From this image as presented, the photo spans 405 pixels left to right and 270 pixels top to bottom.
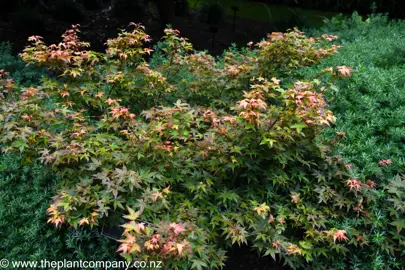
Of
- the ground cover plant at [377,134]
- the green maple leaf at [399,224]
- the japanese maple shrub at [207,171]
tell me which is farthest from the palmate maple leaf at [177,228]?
the green maple leaf at [399,224]

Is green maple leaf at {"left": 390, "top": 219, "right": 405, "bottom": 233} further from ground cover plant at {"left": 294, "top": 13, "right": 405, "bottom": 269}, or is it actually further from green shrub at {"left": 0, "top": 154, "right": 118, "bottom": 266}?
green shrub at {"left": 0, "top": 154, "right": 118, "bottom": 266}

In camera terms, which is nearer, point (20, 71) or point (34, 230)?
point (34, 230)

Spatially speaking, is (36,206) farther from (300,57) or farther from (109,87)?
(300,57)

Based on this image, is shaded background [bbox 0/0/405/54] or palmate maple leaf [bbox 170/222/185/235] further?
shaded background [bbox 0/0/405/54]

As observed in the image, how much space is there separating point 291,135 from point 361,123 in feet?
3.17

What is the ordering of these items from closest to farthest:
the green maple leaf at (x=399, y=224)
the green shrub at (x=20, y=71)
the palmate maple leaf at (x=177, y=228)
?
the palmate maple leaf at (x=177, y=228)
the green maple leaf at (x=399, y=224)
the green shrub at (x=20, y=71)

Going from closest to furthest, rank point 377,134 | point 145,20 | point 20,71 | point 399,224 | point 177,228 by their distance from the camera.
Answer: point 177,228 → point 399,224 → point 377,134 → point 20,71 → point 145,20

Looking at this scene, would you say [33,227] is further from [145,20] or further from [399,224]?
[145,20]

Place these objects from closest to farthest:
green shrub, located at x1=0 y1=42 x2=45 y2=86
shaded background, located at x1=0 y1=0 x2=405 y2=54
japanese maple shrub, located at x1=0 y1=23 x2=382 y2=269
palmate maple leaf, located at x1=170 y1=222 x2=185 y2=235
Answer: palmate maple leaf, located at x1=170 y1=222 x2=185 y2=235, japanese maple shrub, located at x1=0 y1=23 x2=382 y2=269, green shrub, located at x1=0 y1=42 x2=45 y2=86, shaded background, located at x1=0 y1=0 x2=405 y2=54

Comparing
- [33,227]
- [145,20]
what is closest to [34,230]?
[33,227]

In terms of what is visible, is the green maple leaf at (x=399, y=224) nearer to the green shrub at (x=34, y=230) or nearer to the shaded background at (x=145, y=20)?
the green shrub at (x=34, y=230)

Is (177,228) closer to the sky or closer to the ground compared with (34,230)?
closer to the sky

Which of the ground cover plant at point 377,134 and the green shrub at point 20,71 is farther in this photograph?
the green shrub at point 20,71

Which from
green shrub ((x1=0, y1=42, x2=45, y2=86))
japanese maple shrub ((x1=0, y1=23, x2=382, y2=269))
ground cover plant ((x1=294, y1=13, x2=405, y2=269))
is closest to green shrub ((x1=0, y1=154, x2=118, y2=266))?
japanese maple shrub ((x1=0, y1=23, x2=382, y2=269))
